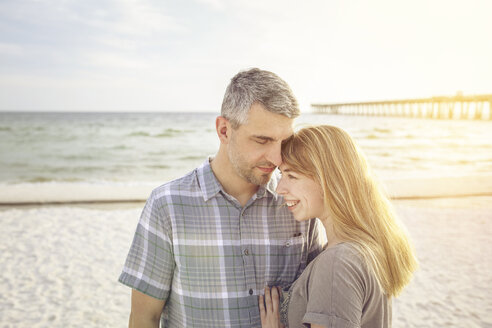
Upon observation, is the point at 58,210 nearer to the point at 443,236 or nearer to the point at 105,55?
the point at 443,236

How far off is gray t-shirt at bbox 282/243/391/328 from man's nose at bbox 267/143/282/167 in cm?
63

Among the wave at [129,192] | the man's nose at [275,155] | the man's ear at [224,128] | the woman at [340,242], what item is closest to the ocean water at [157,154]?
the wave at [129,192]

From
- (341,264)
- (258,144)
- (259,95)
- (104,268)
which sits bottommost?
(104,268)

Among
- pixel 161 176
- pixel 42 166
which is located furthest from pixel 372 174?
pixel 42 166

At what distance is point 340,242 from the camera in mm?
1947

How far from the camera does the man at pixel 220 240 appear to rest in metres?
2.26

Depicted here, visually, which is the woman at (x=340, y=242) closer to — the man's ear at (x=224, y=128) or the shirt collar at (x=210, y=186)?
the shirt collar at (x=210, y=186)

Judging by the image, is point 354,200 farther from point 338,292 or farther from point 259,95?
point 259,95

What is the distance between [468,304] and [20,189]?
13.1 metres

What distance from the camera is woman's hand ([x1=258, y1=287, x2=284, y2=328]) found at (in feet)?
7.13

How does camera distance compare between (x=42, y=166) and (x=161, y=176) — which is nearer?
(x=161, y=176)

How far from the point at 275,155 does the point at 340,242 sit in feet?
2.04

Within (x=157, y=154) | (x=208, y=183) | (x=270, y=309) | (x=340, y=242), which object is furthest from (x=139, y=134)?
(x=340, y=242)

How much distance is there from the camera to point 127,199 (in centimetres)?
1173
